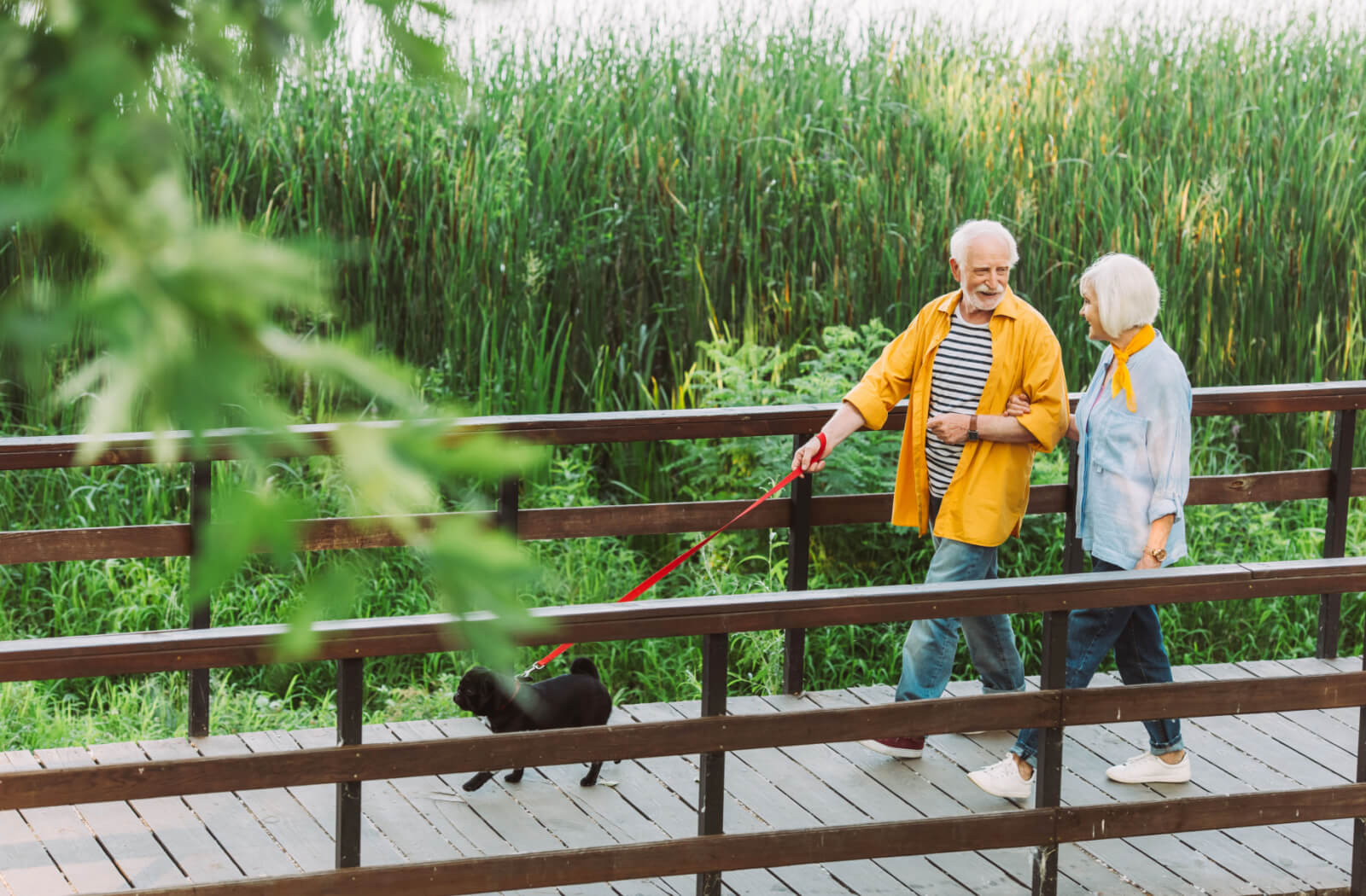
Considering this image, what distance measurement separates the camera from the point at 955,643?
4.17 meters

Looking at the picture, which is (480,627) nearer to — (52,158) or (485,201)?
(52,158)

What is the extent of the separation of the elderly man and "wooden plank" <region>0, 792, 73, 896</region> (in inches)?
76.7

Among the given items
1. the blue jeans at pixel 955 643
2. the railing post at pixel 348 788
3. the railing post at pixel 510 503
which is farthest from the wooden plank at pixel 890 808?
the railing post at pixel 348 788

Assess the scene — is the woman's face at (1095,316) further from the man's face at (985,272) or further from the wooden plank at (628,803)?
the wooden plank at (628,803)

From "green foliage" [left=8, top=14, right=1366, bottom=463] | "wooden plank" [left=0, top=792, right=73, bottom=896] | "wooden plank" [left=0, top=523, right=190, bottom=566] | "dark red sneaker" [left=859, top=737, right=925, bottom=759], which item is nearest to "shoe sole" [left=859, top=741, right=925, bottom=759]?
"dark red sneaker" [left=859, top=737, right=925, bottom=759]

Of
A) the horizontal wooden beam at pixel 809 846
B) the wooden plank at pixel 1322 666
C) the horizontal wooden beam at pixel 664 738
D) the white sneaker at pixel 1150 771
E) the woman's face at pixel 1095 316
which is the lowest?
the white sneaker at pixel 1150 771

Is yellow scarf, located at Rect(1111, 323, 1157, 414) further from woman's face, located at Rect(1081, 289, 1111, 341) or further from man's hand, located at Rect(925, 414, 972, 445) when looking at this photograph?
man's hand, located at Rect(925, 414, 972, 445)

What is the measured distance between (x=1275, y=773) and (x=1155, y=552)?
917mm

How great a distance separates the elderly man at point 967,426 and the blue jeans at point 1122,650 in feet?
0.71

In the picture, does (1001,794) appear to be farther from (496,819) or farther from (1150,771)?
(496,819)

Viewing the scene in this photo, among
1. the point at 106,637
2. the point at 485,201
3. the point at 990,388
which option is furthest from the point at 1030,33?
the point at 106,637

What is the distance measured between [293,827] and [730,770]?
1.11 m

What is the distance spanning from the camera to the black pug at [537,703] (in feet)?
12.4

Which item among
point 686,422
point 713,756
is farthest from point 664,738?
point 686,422
